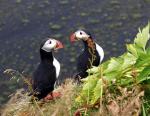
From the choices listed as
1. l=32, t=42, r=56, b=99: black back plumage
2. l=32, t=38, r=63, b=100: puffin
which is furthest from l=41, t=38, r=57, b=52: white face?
l=32, t=42, r=56, b=99: black back plumage

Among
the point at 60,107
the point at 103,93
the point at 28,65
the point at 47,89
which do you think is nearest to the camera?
the point at 60,107

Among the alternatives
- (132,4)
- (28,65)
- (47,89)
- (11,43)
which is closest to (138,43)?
(47,89)

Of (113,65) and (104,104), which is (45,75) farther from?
(104,104)

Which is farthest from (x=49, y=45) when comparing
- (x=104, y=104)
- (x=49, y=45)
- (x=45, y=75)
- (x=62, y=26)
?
(x=104, y=104)

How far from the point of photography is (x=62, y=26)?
12.1 metres

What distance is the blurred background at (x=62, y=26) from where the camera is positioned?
10953 millimetres

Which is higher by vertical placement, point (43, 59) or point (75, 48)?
point (43, 59)

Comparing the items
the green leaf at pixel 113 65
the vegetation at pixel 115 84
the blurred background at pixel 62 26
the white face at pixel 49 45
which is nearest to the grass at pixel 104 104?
the vegetation at pixel 115 84

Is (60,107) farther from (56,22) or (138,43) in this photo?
(56,22)

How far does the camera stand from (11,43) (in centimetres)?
1173

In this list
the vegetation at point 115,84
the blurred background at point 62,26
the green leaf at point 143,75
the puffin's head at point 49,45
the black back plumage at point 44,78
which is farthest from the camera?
the blurred background at point 62,26

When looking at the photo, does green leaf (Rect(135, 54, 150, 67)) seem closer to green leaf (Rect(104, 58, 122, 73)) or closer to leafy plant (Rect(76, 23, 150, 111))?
leafy plant (Rect(76, 23, 150, 111))

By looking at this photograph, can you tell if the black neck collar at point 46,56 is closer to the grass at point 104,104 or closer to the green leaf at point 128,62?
the grass at point 104,104

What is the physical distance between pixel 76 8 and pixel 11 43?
1815 millimetres
